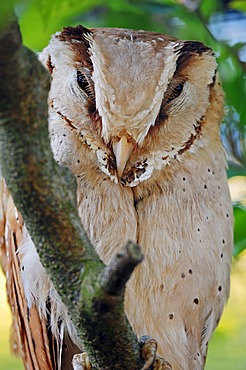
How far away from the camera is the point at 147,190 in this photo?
277 centimetres

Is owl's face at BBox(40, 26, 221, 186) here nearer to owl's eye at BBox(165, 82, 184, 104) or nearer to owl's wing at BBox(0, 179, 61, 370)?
owl's eye at BBox(165, 82, 184, 104)

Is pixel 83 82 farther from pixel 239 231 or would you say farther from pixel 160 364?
pixel 160 364

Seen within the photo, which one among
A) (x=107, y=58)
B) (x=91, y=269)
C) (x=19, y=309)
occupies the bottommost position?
(x=19, y=309)

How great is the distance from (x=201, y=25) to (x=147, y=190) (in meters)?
0.59

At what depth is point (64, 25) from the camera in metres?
2.80

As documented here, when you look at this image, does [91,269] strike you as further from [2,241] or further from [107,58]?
[2,241]

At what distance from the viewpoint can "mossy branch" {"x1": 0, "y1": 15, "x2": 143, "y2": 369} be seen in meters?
1.28

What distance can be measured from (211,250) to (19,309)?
73 centimetres

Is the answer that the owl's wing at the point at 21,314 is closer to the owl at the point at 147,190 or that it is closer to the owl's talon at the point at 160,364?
the owl at the point at 147,190

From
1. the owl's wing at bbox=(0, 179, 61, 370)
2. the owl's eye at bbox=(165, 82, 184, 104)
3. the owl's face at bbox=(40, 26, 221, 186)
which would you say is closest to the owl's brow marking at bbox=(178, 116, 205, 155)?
the owl's face at bbox=(40, 26, 221, 186)

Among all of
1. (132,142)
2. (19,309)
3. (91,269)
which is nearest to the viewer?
(91,269)

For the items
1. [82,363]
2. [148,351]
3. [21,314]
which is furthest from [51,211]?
[21,314]

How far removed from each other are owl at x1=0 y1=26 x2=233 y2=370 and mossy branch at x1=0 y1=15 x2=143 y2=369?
0.99 metres

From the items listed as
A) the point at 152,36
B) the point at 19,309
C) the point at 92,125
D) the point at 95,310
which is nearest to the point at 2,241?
the point at 19,309
